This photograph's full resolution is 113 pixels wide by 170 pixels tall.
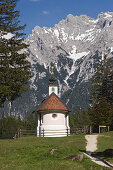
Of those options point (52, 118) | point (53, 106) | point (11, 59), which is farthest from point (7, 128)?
point (11, 59)

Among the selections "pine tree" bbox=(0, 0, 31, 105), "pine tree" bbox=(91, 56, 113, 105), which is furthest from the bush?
"pine tree" bbox=(0, 0, 31, 105)

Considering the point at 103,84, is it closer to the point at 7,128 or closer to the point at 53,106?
the point at 53,106

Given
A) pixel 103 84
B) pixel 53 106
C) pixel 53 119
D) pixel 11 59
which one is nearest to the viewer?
pixel 11 59

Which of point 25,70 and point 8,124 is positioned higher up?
point 25,70

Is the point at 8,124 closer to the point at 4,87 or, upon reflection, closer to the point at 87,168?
the point at 4,87

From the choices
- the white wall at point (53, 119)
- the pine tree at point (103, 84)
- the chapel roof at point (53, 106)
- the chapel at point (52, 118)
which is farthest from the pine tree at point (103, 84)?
the white wall at point (53, 119)

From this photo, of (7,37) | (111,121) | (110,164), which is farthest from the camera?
(111,121)

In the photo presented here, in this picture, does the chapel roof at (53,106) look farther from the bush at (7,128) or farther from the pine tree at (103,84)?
the bush at (7,128)

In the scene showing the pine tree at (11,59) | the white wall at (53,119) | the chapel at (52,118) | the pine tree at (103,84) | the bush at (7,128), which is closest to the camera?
the pine tree at (11,59)

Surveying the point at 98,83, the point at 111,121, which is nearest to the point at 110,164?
the point at 111,121

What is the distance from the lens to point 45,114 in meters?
49.2

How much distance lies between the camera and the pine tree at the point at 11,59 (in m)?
29.3

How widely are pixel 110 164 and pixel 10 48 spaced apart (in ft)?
54.4

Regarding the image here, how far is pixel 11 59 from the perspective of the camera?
99.3 feet
